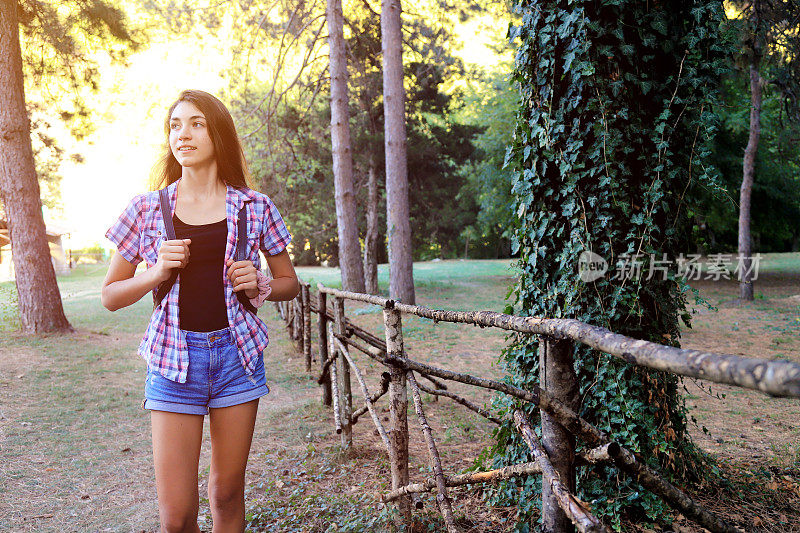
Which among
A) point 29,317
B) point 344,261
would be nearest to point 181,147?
point 29,317

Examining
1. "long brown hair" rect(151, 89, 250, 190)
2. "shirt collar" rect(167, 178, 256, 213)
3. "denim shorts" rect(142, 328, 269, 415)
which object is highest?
"long brown hair" rect(151, 89, 250, 190)

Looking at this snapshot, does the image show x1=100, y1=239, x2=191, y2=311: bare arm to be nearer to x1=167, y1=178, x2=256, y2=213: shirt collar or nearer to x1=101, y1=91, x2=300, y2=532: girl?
x1=101, y1=91, x2=300, y2=532: girl

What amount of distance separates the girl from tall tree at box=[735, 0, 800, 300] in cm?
798

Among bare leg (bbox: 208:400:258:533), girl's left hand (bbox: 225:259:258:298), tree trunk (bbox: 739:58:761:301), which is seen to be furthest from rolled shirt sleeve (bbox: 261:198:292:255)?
tree trunk (bbox: 739:58:761:301)

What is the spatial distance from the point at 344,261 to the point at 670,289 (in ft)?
32.9

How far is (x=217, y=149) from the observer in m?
2.26

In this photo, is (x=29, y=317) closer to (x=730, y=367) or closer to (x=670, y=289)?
(x=670, y=289)

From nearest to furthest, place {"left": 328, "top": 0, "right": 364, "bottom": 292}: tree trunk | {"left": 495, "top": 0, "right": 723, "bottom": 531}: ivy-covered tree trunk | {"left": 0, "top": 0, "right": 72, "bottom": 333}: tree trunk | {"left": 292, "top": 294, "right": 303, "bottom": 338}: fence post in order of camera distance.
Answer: {"left": 495, "top": 0, "right": 723, "bottom": 531}: ivy-covered tree trunk, {"left": 292, "top": 294, "right": 303, "bottom": 338}: fence post, {"left": 0, "top": 0, "right": 72, "bottom": 333}: tree trunk, {"left": 328, "top": 0, "right": 364, "bottom": 292}: tree trunk

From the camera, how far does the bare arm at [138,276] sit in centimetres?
198

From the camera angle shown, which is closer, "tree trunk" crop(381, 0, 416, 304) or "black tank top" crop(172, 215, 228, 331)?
"black tank top" crop(172, 215, 228, 331)

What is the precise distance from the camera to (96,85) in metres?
10.8

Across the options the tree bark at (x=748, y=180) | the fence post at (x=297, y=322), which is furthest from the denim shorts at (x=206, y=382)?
the tree bark at (x=748, y=180)

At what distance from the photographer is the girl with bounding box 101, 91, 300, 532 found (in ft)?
6.53

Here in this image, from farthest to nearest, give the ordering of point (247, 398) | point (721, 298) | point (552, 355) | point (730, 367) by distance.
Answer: point (721, 298), point (247, 398), point (552, 355), point (730, 367)
